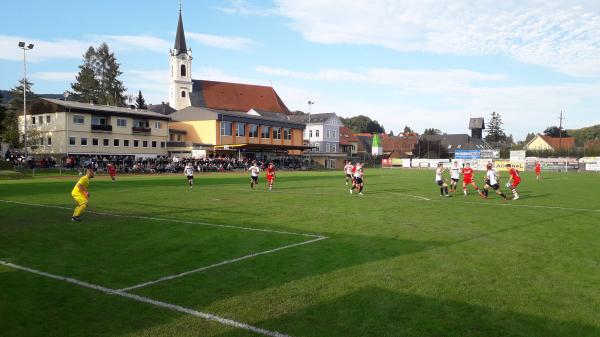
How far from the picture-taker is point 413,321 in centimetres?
571

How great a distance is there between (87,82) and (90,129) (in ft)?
118

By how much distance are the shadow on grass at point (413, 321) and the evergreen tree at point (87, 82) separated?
306ft

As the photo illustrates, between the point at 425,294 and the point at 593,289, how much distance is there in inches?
111

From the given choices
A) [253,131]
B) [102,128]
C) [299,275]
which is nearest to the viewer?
[299,275]

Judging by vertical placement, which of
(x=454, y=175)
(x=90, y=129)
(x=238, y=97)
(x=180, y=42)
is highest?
(x=180, y=42)

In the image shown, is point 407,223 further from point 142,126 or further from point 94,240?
point 142,126

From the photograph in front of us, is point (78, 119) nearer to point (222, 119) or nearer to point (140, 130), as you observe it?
point (140, 130)

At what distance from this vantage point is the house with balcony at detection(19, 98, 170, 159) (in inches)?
2218

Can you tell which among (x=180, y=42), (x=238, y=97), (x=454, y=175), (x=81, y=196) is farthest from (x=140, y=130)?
(x=81, y=196)

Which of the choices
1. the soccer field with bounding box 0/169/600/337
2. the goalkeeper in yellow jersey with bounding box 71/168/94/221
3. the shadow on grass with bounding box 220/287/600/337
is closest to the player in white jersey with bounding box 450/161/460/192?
the soccer field with bounding box 0/169/600/337

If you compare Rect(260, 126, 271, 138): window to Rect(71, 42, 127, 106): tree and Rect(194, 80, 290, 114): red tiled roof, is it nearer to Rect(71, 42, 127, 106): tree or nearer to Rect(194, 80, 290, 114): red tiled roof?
Rect(194, 80, 290, 114): red tiled roof

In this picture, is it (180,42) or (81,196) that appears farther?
(180,42)

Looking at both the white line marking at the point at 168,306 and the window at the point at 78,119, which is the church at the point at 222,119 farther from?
the white line marking at the point at 168,306

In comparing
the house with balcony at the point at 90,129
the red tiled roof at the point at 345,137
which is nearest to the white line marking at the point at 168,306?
the house with balcony at the point at 90,129
